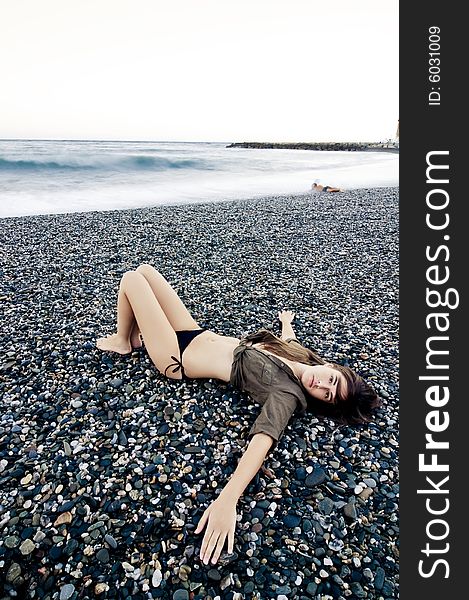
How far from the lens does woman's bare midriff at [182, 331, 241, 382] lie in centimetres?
387

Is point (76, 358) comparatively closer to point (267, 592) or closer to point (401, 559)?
point (267, 592)

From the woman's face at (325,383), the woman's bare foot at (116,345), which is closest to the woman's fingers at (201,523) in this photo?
the woman's face at (325,383)

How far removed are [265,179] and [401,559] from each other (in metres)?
24.4

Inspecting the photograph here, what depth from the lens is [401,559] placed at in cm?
249

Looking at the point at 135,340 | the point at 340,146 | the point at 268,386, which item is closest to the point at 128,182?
the point at 135,340

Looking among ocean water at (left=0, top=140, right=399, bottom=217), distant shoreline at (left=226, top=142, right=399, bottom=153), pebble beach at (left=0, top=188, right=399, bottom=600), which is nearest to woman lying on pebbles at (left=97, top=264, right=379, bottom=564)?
pebble beach at (left=0, top=188, right=399, bottom=600)

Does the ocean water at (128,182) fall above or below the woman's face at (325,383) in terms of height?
above

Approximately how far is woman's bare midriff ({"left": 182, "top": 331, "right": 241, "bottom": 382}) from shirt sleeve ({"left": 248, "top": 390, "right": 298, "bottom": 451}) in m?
0.64

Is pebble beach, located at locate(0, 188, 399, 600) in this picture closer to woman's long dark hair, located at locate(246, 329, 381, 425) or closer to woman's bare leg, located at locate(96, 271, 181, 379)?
woman's long dark hair, located at locate(246, 329, 381, 425)

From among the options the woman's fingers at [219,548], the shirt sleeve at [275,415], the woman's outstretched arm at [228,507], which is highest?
the shirt sleeve at [275,415]

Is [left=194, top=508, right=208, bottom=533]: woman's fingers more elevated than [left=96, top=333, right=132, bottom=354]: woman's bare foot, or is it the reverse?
[left=96, top=333, right=132, bottom=354]: woman's bare foot

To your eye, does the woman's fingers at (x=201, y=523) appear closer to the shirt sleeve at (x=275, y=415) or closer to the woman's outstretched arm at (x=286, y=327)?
the shirt sleeve at (x=275, y=415)

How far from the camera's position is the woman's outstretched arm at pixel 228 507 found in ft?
8.27

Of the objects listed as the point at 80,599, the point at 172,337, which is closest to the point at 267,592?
the point at 80,599
